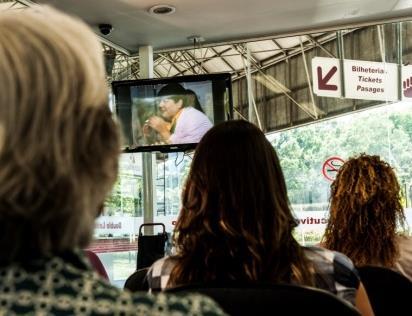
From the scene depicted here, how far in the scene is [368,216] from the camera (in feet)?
8.45

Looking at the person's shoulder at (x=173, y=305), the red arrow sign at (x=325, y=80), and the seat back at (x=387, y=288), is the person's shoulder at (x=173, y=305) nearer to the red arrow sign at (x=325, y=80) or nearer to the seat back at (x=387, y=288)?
the seat back at (x=387, y=288)

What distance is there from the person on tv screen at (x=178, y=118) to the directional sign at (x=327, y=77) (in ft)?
4.36

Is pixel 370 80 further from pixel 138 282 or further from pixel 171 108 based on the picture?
pixel 138 282

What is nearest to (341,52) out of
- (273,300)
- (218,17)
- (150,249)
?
(218,17)

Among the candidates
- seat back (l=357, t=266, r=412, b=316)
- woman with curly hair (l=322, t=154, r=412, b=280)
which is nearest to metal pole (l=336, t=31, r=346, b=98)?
woman with curly hair (l=322, t=154, r=412, b=280)

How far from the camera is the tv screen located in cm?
502

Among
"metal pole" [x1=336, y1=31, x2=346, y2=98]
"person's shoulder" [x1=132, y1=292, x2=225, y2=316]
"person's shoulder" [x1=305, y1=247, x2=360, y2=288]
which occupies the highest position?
"metal pole" [x1=336, y1=31, x2=346, y2=98]

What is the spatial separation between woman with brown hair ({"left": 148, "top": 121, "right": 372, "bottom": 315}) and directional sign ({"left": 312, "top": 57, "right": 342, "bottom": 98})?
4136 mm

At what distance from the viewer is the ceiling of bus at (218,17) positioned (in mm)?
4590

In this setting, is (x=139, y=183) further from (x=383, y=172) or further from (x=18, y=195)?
(x=18, y=195)

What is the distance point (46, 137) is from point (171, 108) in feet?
14.5

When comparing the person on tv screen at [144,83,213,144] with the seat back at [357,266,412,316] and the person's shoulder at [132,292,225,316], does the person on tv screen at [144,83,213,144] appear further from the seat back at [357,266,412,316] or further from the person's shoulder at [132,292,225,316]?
the person's shoulder at [132,292,225,316]

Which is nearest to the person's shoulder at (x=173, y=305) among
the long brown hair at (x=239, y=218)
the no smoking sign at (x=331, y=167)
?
the long brown hair at (x=239, y=218)

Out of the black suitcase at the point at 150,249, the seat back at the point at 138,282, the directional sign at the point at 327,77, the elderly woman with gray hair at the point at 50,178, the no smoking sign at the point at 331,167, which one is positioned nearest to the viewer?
the elderly woman with gray hair at the point at 50,178
